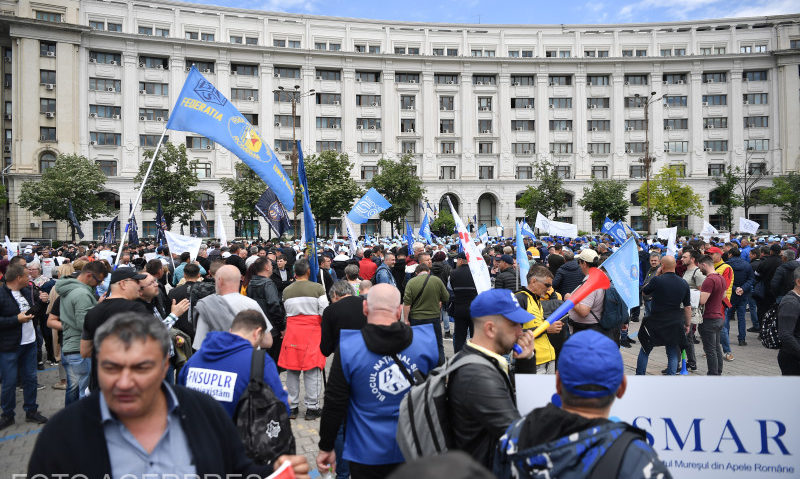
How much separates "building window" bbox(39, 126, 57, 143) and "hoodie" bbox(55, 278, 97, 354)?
55388 mm

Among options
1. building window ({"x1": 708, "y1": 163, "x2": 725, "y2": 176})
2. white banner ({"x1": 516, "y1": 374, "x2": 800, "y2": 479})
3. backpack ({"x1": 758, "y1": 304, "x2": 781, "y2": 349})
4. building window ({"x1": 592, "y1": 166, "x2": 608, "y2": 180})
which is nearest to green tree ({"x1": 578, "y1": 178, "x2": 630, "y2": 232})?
building window ({"x1": 592, "y1": 166, "x2": 608, "y2": 180})

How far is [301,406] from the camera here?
7.88 metres

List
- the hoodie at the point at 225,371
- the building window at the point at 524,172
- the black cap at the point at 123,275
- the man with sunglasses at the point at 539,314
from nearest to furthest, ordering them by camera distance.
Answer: the hoodie at the point at 225,371 < the black cap at the point at 123,275 < the man with sunglasses at the point at 539,314 < the building window at the point at 524,172

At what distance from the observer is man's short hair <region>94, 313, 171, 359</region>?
2137mm

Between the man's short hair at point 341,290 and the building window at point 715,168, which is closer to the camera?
the man's short hair at point 341,290

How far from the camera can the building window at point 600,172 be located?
6375cm

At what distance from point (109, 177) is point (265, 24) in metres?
24.3

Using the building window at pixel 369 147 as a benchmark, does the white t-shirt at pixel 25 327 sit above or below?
below

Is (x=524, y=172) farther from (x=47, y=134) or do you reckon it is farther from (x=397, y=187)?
(x=47, y=134)

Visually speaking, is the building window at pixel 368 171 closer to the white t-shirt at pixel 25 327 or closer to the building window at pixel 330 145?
the building window at pixel 330 145

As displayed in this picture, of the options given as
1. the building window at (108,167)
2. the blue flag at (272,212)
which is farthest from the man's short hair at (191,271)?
the building window at (108,167)

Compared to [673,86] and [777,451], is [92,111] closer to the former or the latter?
[777,451]

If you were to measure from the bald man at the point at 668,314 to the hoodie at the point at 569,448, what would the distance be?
22.5 feet

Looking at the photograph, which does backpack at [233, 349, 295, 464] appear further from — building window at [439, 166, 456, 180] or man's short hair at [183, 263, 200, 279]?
building window at [439, 166, 456, 180]
